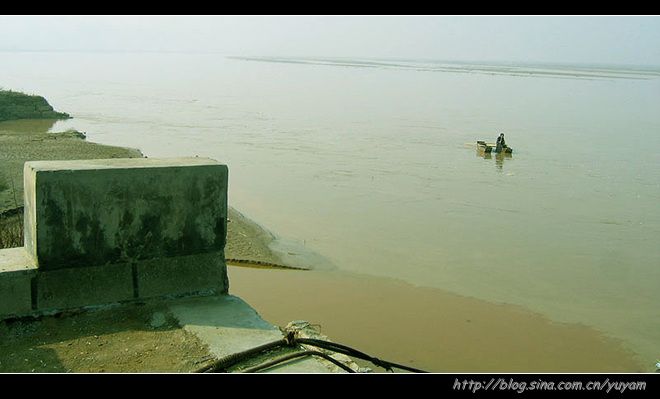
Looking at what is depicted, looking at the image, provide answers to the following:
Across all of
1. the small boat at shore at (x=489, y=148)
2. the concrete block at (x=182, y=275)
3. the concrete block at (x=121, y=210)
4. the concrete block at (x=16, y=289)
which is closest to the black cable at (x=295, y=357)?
the concrete block at (x=182, y=275)

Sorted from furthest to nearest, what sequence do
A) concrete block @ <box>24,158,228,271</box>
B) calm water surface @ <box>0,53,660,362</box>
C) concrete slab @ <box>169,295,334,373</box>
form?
calm water surface @ <box>0,53,660,362</box>
concrete block @ <box>24,158,228,271</box>
concrete slab @ <box>169,295,334,373</box>

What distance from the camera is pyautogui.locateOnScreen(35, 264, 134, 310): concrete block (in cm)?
416

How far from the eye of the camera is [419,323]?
728 cm

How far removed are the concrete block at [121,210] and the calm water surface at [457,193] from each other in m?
4.48

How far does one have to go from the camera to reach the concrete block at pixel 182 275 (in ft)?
14.7

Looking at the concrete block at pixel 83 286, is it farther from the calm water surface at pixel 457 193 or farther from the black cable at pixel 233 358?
the calm water surface at pixel 457 193

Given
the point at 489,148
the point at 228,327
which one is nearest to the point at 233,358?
the point at 228,327

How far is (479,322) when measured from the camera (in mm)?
7379

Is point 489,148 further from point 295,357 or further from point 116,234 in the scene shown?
point 295,357

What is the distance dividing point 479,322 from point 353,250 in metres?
2.75

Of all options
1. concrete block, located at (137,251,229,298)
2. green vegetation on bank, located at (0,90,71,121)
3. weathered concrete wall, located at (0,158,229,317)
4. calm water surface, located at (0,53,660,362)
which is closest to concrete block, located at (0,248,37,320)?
weathered concrete wall, located at (0,158,229,317)

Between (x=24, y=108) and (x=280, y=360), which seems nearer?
(x=280, y=360)

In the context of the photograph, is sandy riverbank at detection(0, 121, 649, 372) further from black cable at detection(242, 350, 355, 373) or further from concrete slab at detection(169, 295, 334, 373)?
black cable at detection(242, 350, 355, 373)

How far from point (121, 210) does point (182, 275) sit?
622mm
